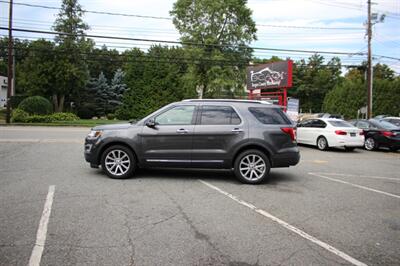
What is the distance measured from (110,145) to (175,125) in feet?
5.05

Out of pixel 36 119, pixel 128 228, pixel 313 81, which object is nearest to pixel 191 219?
pixel 128 228

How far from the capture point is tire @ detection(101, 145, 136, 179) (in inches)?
311

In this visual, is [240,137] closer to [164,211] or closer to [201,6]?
[164,211]

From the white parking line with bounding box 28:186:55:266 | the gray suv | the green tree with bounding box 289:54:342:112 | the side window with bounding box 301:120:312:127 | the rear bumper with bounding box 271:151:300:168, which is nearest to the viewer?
the white parking line with bounding box 28:186:55:266

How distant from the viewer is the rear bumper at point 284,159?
7906mm

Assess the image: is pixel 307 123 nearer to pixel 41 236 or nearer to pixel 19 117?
pixel 41 236

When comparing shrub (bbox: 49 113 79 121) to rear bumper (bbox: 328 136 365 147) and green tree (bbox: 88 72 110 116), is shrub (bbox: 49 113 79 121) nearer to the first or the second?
green tree (bbox: 88 72 110 116)

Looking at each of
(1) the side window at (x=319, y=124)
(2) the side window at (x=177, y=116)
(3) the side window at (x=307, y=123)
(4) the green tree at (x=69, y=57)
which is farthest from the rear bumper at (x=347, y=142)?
(4) the green tree at (x=69, y=57)

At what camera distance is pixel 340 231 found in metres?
4.98

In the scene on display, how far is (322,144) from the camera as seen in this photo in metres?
16.3

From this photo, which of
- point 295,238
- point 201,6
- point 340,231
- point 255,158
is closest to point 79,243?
point 295,238

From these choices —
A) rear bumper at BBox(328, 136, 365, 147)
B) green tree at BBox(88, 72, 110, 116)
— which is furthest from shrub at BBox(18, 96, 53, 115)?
rear bumper at BBox(328, 136, 365, 147)

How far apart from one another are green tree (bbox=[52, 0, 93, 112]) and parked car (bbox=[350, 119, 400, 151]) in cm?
3652

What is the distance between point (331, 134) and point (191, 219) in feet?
39.9
